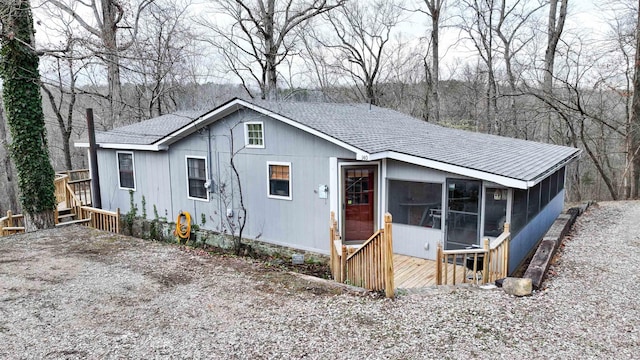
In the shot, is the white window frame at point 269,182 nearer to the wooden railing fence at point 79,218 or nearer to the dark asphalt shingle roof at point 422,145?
the dark asphalt shingle roof at point 422,145

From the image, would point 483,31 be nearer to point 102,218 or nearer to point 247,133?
point 247,133

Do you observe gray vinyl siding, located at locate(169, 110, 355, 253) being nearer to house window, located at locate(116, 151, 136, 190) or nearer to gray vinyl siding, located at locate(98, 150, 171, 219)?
gray vinyl siding, located at locate(98, 150, 171, 219)

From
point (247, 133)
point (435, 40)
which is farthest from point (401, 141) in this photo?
point (435, 40)

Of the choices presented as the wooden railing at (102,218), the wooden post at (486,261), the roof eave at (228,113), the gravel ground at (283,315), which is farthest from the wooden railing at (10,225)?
the wooden post at (486,261)

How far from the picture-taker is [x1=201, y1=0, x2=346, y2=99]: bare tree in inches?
802

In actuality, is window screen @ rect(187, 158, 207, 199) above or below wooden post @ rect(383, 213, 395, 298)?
above

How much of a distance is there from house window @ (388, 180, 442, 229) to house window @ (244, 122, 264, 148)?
10.2ft

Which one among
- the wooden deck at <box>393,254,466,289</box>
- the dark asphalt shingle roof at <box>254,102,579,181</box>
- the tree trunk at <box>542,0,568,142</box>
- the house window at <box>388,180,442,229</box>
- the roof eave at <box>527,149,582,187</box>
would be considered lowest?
the wooden deck at <box>393,254,466,289</box>

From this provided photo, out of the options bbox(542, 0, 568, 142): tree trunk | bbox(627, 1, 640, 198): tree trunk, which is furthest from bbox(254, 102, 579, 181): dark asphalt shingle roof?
bbox(542, 0, 568, 142): tree trunk

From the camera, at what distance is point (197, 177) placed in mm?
10812

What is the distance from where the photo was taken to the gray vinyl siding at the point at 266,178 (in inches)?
349

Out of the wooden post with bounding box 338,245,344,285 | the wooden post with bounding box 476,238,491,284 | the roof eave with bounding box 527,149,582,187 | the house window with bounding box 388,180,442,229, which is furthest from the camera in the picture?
the house window with bounding box 388,180,442,229

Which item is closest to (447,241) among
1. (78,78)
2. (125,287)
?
(125,287)

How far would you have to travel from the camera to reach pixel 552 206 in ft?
36.2
